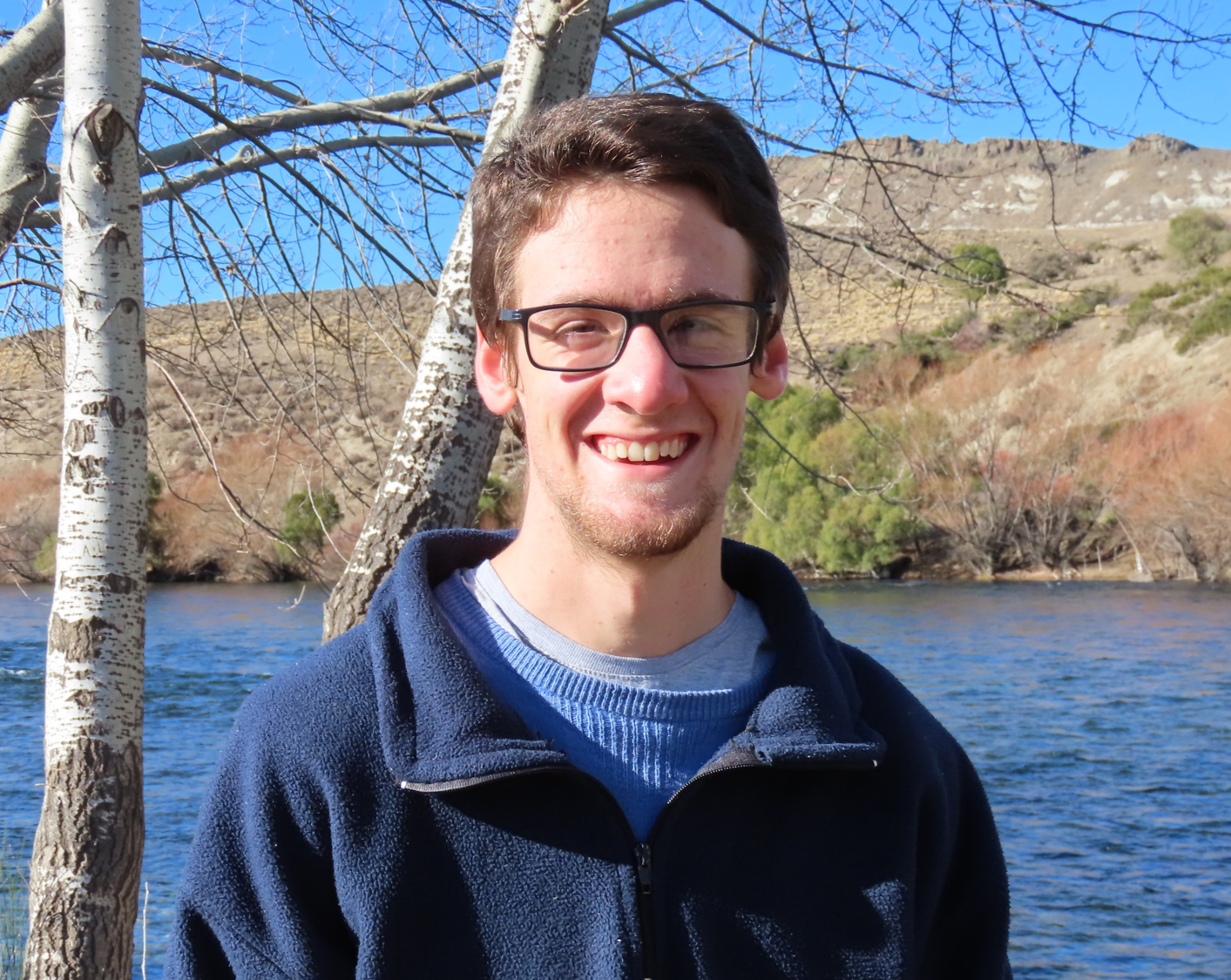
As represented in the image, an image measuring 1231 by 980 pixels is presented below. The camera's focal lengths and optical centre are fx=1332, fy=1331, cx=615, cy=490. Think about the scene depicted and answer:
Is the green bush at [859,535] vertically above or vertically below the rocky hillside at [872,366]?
below

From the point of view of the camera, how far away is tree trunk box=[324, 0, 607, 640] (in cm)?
343

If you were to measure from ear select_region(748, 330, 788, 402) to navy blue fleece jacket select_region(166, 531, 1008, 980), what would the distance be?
414mm

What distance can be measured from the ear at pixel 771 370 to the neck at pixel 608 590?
0.22 meters

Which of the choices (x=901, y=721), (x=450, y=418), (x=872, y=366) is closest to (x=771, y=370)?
(x=901, y=721)

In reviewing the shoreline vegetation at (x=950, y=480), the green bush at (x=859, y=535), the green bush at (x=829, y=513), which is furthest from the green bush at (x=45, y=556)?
the green bush at (x=859, y=535)

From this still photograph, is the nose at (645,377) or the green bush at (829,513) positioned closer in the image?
the nose at (645,377)

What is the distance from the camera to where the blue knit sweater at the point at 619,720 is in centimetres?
151

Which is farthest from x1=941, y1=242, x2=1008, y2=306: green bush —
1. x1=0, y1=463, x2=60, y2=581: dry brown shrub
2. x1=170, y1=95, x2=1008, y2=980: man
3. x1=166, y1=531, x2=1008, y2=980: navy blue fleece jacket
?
x1=0, y1=463, x2=60, y2=581: dry brown shrub

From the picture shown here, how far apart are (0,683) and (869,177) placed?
13.7 metres

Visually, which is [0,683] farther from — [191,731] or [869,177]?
[869,177]

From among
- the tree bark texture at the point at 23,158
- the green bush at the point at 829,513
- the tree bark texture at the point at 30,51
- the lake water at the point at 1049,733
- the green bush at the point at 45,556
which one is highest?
the tree bark texture at the point at 30,51

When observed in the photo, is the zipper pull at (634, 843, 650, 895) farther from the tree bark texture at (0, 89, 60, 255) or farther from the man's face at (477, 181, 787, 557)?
the tree bark texture at (0, 89, 60, 255)

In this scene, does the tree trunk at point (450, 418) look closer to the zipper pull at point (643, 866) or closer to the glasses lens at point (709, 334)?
the glasses lens at point (709, 334)

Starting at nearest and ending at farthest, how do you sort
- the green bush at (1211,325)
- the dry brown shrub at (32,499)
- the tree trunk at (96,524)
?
the tree trunk at (96,524)
the dry brown shrub at (32,499)
the green bush at (1211,325)
